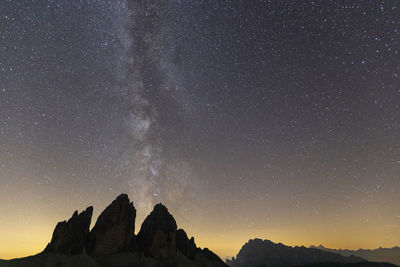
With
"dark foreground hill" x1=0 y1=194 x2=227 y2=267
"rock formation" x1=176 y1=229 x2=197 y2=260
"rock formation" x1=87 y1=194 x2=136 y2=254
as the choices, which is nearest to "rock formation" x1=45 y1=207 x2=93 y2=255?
"dark foreground hill" x1=0 y1=194 x2=227 y2=267

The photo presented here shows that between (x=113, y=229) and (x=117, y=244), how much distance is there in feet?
14.4

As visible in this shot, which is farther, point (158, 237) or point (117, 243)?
point (158, 237)

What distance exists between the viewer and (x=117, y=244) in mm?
65812

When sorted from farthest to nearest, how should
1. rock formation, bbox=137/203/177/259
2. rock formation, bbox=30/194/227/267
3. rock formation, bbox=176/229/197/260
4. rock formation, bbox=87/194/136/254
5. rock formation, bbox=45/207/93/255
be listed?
rock formation, bbox=176/229/197/260, rock formation, bbox=137/203/177/259, rock formation, bbox=87/194/136/254, rock formation, bbox=45/207/93/255, rock formation, bbox=30/194/227/267

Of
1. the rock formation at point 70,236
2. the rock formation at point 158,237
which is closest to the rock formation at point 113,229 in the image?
the rock formation at point 70,236

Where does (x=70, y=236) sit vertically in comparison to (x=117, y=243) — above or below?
above

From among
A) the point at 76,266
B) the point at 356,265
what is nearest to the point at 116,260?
the point at 76,266

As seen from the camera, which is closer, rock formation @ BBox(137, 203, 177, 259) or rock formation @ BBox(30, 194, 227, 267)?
rock formation @ BBox(30, 194, 227, 267)

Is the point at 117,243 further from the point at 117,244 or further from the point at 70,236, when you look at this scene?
the point at 70,236

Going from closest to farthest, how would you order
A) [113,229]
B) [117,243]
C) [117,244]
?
[117,244]
[117,243]
[113,229]

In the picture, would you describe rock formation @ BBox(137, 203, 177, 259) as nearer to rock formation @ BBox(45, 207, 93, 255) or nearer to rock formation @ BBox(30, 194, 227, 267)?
rock formation @ BBox(30, 194, 227, 267)

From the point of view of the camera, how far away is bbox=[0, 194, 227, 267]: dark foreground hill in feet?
180

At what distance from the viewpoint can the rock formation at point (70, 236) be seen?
5600 centimetres

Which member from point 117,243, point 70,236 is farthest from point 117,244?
point 70,236
